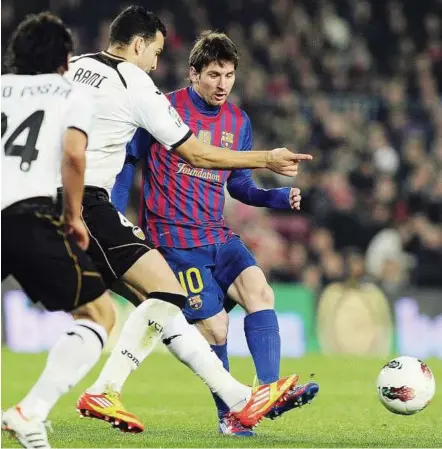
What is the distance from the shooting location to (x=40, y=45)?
5.79 metres

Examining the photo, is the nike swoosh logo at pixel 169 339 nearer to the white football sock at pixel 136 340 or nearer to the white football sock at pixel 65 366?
the white football sock at pixel 136 340

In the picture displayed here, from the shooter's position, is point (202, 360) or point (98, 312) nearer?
point (98, 312)

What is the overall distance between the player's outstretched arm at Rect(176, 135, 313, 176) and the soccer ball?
66.4 inches

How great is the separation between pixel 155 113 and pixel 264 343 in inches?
65.3

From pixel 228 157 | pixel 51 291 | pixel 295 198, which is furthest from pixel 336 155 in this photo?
pixel 51 291

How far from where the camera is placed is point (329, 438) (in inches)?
280

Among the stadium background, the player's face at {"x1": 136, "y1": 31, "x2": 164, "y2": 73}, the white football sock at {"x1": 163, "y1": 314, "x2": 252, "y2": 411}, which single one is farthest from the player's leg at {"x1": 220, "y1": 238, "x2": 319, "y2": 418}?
the stadium background

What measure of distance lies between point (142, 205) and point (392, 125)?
11.9 metres

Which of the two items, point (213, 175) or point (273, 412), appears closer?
point (273, 412)

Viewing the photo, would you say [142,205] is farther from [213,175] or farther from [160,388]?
[160,388]

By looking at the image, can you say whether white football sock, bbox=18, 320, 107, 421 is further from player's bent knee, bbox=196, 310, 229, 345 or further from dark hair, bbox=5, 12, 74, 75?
player's bent knee, bbox=196, 310, 229, 345

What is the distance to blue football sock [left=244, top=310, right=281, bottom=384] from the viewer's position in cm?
726

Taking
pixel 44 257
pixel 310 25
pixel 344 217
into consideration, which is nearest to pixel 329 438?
pixel 44 257

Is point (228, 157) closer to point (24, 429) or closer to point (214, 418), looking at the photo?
point (24, 429)
